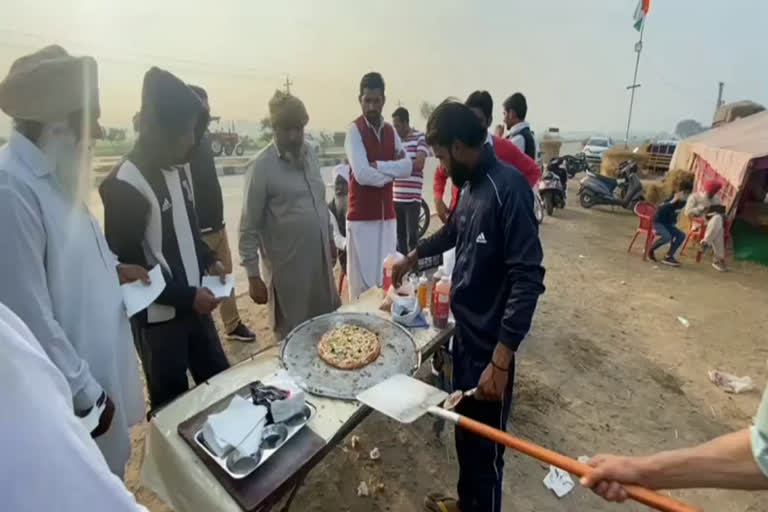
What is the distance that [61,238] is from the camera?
131cm

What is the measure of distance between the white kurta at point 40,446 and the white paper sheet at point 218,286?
4.67 feet

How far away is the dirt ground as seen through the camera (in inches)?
92.8

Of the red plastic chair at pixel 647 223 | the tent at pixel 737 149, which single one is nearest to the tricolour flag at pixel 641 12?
the tent at pixel 737 149

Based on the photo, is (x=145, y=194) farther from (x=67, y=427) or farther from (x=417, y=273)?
(x=417, y=273)

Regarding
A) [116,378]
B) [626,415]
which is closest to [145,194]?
[116,378]

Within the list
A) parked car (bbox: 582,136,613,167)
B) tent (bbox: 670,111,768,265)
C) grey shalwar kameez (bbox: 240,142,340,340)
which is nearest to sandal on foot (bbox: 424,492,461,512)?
grey shalwar kameez (bbox: 240,142,340,340)

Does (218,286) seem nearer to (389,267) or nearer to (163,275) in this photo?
(163,275)

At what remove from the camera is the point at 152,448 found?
1.44 meters

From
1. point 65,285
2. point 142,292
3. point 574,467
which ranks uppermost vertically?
point 65,285

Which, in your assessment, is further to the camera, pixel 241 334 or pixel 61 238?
pixel 241 334

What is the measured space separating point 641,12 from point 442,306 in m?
25.0

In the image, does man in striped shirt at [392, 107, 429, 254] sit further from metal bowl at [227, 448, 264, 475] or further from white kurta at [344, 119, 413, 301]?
metal bowl at [227, 448, 264, 475]

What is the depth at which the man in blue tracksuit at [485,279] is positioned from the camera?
159cm

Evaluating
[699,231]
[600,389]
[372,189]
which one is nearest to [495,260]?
[372,189]
